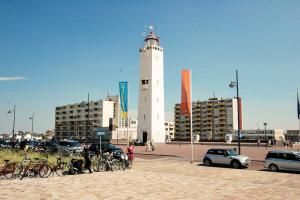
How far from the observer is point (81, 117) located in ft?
496

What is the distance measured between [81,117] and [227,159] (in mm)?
131149

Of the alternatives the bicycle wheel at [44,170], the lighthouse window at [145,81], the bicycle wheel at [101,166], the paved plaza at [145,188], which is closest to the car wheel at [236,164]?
the paved plaza at [145,188]

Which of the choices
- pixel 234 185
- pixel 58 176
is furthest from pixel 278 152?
pixel 58 176

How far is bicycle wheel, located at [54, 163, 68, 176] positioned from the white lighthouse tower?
171ft

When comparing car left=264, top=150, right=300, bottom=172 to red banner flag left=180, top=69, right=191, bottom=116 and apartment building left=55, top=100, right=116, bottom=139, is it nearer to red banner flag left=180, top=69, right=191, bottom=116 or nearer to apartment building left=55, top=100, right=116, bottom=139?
red banner flag left=180, top=69, right=191, bottom=116

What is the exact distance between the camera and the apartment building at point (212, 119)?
142 meters

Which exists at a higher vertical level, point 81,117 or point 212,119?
point 81,117

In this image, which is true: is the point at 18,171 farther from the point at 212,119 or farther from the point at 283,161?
the point at 212,119

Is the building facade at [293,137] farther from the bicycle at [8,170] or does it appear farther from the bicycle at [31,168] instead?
the bicycle at [8,170]

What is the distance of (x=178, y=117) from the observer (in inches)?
6334

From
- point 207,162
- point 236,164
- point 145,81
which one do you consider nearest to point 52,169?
point 207,162

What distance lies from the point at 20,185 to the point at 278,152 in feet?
57.7

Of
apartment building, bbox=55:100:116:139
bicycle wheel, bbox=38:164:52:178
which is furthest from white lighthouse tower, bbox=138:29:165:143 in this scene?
apartment building, bbox=55:100:116:139

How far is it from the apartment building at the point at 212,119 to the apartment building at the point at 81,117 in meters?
33.9
